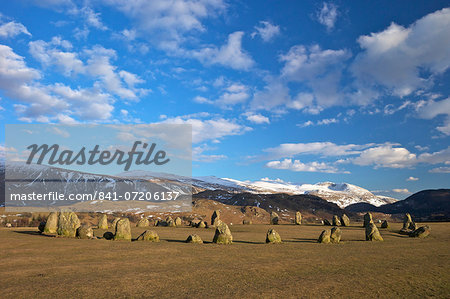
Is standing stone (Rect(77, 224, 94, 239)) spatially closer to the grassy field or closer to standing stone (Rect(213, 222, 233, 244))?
the grassy field

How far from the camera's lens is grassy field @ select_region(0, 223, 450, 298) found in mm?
11367

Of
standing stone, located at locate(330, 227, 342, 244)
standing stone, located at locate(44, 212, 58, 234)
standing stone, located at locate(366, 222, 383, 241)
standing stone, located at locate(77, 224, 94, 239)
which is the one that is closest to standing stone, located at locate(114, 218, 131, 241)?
standing stone, located at locate(77, 224, 94, 239)

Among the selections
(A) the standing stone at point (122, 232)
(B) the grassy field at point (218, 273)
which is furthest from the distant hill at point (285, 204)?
(B) the grassy field at point (218, 273)

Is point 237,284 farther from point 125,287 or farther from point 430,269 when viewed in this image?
point 430,269

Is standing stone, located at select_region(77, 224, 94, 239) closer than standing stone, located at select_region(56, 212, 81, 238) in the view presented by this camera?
Yes

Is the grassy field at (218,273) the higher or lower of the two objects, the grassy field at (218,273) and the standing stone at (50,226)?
the lower

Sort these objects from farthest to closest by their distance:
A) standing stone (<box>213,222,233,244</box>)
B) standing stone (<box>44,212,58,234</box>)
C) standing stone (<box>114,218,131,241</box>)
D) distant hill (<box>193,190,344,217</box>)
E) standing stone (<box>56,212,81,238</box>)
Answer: distant hill (<box>193,190,344,217</box>)
standing stone (<box>44,212,58,234</box>)
standing stone (<box>56,212,81,238</box>)
standing stone (<box>114,218,131,241</box>)
standing stone (<box>213,222,233,244</box>)

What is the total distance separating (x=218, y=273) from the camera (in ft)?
47.4

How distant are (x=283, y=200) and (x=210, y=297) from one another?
420 feet

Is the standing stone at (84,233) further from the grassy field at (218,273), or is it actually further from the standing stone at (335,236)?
the standing stone at (335,236)

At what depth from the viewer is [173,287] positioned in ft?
39.2

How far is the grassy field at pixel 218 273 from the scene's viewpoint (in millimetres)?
11367

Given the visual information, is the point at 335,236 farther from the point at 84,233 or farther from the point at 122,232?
the point at 84,233

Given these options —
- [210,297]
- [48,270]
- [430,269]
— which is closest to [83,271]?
[48,270]
